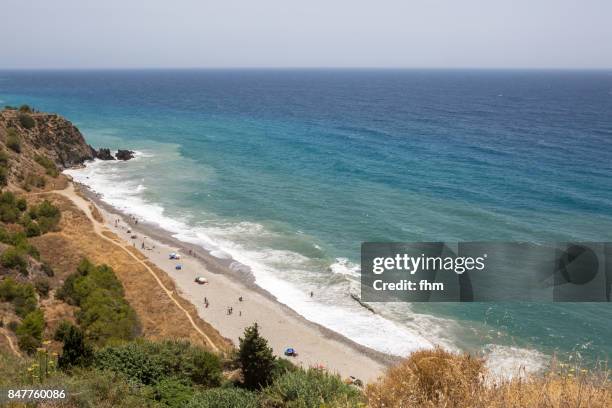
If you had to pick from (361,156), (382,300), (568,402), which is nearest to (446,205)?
(382,300)

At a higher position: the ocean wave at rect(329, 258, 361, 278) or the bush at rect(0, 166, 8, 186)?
the bush at rect(0, 166, 8, 186)

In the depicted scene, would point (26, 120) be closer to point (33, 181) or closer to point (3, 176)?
point (33, 181)

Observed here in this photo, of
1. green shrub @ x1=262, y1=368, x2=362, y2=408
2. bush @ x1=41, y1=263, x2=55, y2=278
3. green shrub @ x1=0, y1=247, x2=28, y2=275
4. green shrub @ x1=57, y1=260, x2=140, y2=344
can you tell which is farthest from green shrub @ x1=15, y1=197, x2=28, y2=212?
green shrub @ x1=262, y1=368, x2=362, y2=408

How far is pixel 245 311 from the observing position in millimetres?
35938

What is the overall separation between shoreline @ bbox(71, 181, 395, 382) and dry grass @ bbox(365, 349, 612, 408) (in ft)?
50.7

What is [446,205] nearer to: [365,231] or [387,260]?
[365,231]

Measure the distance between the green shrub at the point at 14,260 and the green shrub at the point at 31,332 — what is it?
564 centimetres

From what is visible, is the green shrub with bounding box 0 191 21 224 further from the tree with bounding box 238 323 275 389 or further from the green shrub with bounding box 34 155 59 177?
the tree with bounding box 238 323 275 389

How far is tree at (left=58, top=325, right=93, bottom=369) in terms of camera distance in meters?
17.8

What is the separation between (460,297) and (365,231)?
13.8 m

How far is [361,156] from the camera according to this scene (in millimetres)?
80250

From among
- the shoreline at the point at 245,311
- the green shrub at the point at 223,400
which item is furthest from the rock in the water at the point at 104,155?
the green shrub at the point at 223,400

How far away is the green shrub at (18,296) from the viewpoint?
27375mm

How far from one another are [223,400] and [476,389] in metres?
8.31
